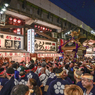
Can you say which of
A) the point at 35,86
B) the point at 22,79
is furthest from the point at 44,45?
the point at 35,86

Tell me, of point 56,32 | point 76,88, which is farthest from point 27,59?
point 76,88

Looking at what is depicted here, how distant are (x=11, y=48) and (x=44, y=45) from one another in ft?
26.8

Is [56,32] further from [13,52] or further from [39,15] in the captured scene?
[13,52]

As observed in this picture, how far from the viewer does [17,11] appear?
1617 centimetres

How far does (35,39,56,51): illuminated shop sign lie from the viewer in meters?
22.0

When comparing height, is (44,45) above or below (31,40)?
below

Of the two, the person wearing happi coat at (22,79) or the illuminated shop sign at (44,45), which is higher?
the illuminated shop sign at (44,45)

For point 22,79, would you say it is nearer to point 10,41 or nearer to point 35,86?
point 35,86

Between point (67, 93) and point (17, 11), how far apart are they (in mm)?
16171

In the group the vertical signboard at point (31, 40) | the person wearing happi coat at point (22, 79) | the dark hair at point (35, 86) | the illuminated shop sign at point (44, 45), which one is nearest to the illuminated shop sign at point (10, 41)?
the vertical signboard at point (31, 40)

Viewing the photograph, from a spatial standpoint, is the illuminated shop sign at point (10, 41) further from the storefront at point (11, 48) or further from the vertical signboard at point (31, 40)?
the vertical signboard at point (31, 40)

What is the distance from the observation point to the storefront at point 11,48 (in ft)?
50.0

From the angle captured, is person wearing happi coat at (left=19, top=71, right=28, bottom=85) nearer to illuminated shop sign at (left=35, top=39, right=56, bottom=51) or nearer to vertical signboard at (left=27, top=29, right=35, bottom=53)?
vertical signboard at (left=27, top=29, right=35, bottom=53)

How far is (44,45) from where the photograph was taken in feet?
77.8
